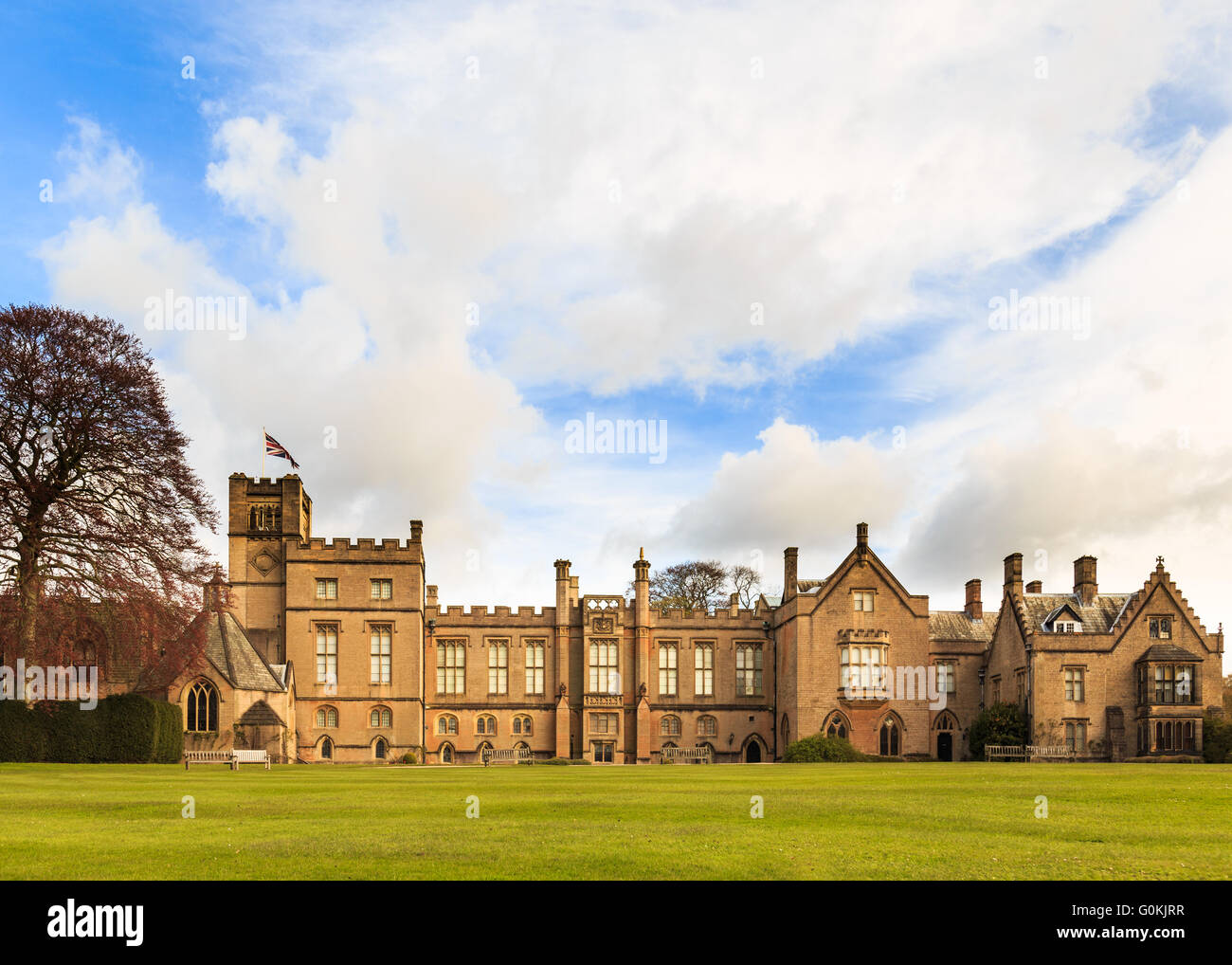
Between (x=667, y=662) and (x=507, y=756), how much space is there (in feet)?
35.1

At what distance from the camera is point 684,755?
61.0 meters

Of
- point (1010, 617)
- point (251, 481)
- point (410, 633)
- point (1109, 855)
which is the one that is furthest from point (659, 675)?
point (1109, 855)

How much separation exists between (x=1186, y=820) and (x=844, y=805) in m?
5.45

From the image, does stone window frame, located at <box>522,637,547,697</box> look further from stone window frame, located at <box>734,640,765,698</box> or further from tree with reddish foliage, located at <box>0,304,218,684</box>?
tree with reddish foliage, located at <box>0,304,218,684</box>

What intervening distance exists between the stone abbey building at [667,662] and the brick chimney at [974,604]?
0.17 metres

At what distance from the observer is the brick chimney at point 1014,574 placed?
58875 millimetres

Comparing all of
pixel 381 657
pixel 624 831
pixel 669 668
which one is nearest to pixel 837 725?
pixel 669 668

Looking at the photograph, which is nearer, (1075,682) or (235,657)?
(235,657)

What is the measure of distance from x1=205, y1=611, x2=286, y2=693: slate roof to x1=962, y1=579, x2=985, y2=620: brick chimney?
3907cm

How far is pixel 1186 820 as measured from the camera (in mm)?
16984

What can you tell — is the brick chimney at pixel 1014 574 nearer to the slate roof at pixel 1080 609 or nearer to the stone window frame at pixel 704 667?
the slate roof at pixel 1080 609

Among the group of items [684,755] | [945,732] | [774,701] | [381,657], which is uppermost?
[381,657]

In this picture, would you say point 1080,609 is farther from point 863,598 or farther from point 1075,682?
point 863,598

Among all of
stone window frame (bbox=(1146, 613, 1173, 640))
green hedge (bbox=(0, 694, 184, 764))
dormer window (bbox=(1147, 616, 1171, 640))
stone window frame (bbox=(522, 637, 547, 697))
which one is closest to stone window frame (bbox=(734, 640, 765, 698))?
stone window frame (bbox=(522, 637, 547, 697))
